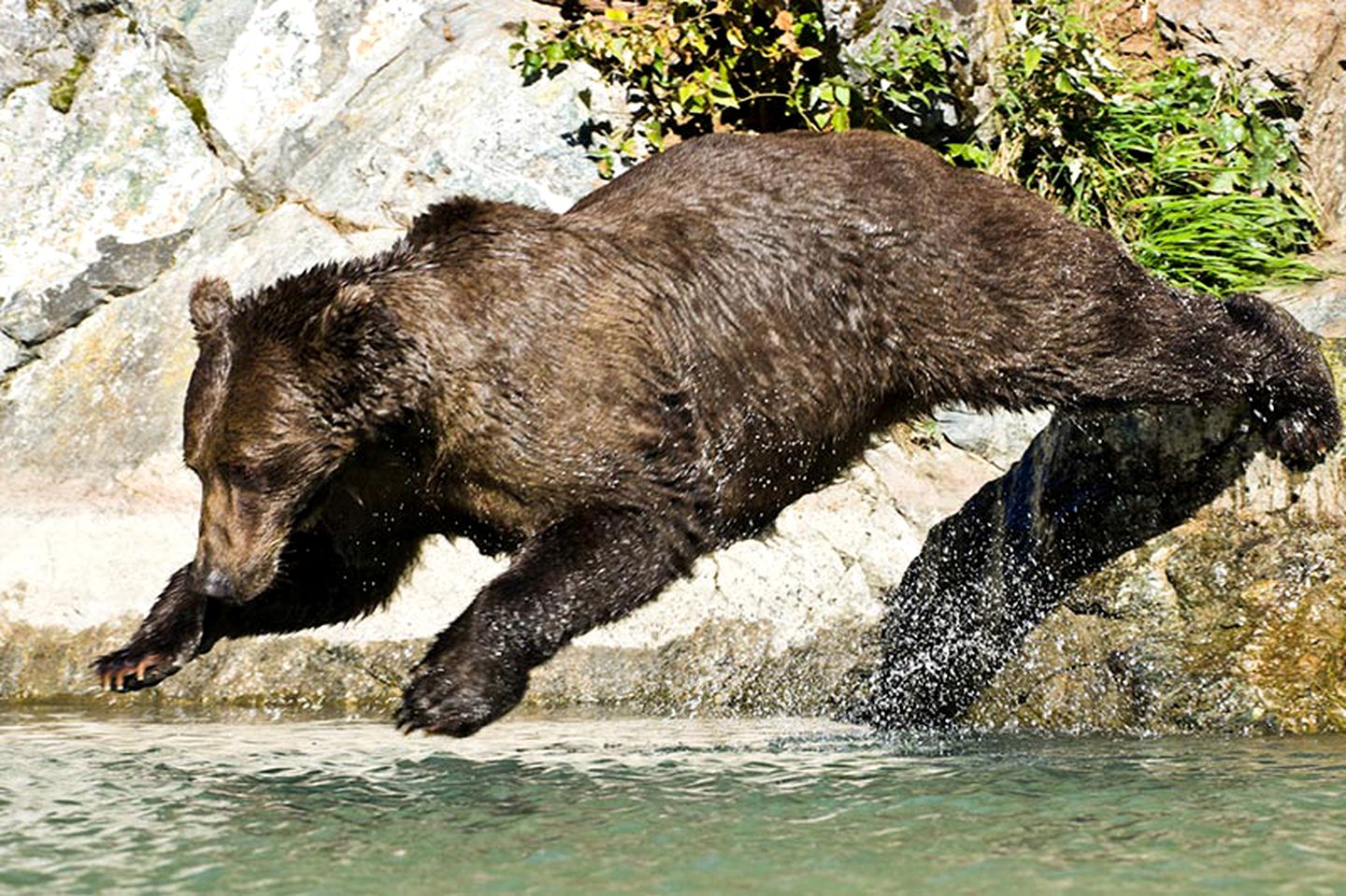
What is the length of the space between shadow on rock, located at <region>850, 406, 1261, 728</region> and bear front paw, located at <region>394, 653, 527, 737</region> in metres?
2.33

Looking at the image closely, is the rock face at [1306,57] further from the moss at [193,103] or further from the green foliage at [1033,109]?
the moss at [193,103]

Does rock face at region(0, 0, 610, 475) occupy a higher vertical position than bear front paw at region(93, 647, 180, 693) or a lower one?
higher

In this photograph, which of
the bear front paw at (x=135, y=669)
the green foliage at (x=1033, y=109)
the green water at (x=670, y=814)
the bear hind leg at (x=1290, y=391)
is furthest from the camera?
the green foliage at (x=1033, y=109)

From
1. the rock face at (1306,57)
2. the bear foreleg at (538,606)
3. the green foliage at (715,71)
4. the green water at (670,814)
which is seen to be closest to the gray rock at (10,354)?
the green foliage at (715,71)

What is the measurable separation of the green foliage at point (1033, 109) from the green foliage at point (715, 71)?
1 cm

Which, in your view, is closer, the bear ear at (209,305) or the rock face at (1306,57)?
the bear ear at (209,305)

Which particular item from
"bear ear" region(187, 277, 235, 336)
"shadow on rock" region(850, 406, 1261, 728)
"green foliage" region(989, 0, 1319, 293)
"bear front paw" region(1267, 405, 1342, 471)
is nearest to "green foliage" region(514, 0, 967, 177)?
"green foliage" region(989, 0, 1319, 293)

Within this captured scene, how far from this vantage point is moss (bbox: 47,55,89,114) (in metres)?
10.7

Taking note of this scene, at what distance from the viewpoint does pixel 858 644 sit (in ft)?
26.7

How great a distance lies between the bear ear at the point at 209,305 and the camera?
6.00 meters

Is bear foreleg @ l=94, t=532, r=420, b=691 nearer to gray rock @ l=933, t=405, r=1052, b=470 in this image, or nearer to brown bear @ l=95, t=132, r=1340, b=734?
brown bear @ l=95, t=132, r=1340, b=734

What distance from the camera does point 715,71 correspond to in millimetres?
10375

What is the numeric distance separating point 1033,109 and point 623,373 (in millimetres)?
4799

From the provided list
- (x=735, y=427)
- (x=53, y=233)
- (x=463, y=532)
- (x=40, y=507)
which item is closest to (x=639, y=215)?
(x=735, y=427)
